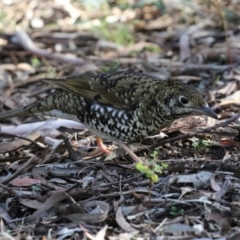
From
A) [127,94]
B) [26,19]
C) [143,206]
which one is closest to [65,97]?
[127,94]

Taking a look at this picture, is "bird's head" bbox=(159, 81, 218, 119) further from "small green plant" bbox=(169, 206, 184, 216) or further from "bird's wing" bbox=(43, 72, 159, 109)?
"small green plant" bbox=(169, 206, 184, 216)

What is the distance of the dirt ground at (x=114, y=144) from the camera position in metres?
4.04

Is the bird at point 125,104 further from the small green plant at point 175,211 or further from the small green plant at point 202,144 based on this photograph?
the small green plant at point 175,211

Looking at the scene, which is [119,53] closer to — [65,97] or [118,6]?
[118,6]

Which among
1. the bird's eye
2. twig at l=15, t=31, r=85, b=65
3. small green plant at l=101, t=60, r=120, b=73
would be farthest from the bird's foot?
twig at l=15, t=31, r=85, b=65

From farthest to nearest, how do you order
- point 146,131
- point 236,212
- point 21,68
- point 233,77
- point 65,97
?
point 21,68, point 233,77, point 65,97, point 146,131, point 236,212

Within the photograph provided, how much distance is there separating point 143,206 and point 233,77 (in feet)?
10.2

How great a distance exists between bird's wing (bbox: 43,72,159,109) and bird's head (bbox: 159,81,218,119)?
202 millimetres

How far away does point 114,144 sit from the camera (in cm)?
585

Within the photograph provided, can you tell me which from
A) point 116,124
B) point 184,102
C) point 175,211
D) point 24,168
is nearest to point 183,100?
point 184,102

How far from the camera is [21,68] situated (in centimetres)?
833

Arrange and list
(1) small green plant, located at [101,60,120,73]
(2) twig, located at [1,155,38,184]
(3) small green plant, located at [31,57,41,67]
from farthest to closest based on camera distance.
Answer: (3) small green plant, located at [31,57,41,67] < (1) small green plant, located at [101,60,120,73] < (2) twig, located at [1,155,38,184]

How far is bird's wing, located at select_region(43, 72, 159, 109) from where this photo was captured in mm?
5207

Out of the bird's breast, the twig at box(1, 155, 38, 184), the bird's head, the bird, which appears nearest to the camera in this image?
the twig at box(1, 155, 38, 184)
